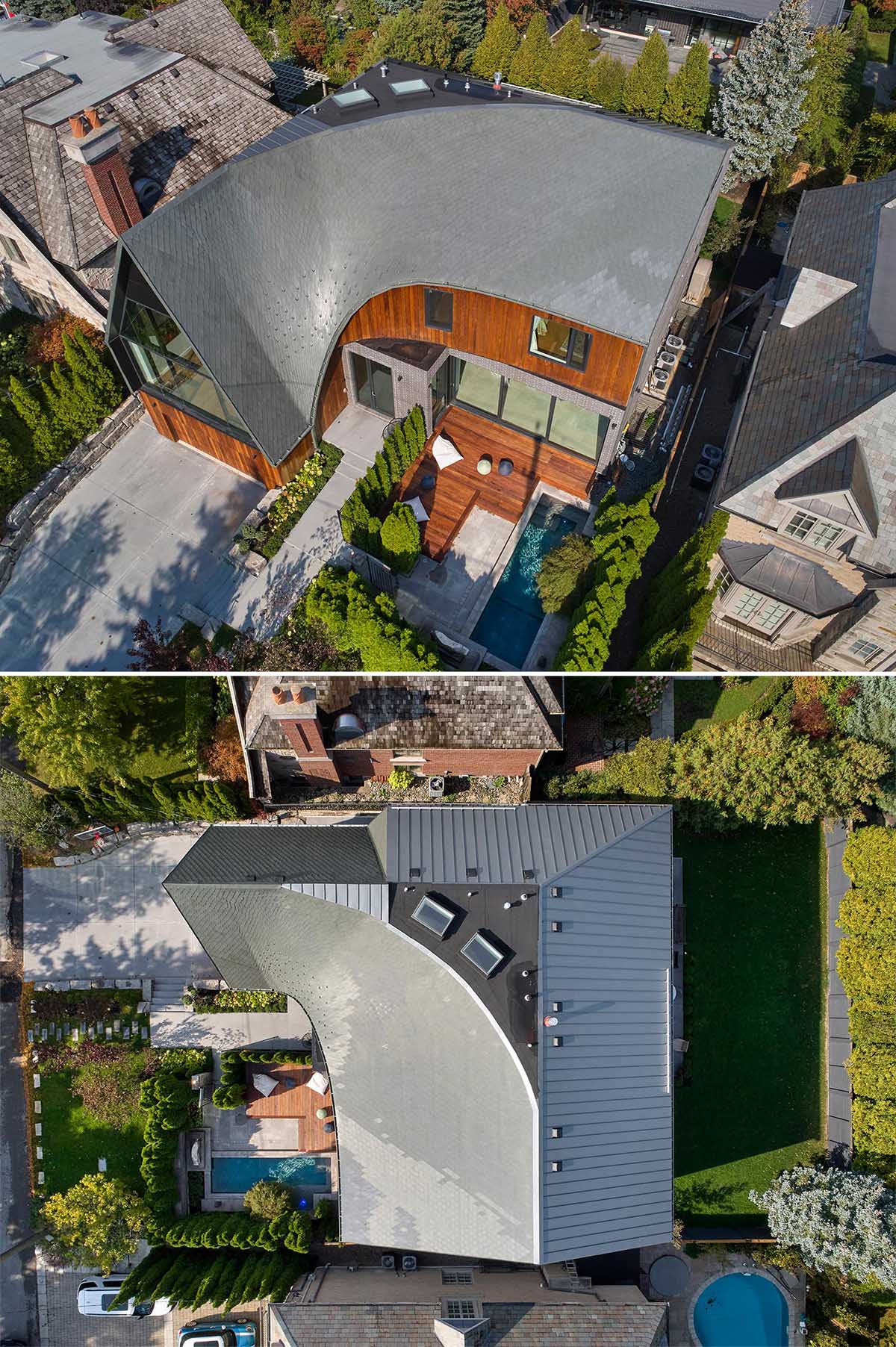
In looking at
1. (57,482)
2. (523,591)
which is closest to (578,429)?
(523,591)

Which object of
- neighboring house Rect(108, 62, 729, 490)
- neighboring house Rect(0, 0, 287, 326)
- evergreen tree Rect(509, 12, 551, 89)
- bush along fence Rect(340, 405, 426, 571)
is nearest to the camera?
neighboring house Rect(108, 62, 729, 490)

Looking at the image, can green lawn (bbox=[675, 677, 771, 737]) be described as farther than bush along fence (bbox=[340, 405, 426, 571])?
Yes

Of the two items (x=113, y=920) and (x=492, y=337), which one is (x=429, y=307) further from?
(x=113, y=920)

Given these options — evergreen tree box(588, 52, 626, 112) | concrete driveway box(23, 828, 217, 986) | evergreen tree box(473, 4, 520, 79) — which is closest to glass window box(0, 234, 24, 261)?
concrete driveway box(23, 828, 217, 986)

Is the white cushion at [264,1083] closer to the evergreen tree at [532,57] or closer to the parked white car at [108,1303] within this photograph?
the parked white car at [108,1303]

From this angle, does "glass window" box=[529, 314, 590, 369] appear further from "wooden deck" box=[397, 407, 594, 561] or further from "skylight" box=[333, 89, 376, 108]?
"skylight" box=[333, 89, 376, 108]

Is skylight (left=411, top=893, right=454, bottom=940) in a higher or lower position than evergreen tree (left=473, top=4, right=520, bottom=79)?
lower

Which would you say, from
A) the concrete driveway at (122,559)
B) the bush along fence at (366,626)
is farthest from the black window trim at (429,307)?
the bush along fence at (366,626)

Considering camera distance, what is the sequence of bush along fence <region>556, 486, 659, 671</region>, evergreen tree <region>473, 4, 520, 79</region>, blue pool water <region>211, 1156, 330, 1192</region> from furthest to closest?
evergreen tree <region>473, 4, 520, 79</region>
blue pool water <region>211, 1156, 330, 1192</region>
bush along fence <region>556, 486, 659, 671</region>
